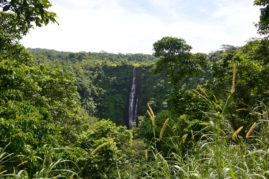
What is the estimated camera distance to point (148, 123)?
8.76 m

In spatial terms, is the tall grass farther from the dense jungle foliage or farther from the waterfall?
the waterfall

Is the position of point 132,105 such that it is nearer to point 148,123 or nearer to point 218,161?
point 148,123

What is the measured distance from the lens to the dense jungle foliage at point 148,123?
1.55m

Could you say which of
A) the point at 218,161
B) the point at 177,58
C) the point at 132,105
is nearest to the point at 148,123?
the point at 177,58

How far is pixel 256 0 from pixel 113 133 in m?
7.54

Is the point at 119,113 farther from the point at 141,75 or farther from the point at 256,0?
the point at 256,0

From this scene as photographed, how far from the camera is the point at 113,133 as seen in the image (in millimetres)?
5898

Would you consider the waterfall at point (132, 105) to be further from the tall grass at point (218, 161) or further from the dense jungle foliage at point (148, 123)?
the tall grass at point (218, 161)

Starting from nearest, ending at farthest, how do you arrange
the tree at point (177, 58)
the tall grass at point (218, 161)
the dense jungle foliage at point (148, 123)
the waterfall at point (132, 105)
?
the tall grass at point (218, 161), the dense jungle foliage at point (148, 123), the tree at point (177, 58), the waterfall at point (132, 105)

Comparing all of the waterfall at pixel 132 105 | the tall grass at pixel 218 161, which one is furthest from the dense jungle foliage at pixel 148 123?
the waterfall at pixel 132 105

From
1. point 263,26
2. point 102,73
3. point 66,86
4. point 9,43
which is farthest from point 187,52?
point 102,73

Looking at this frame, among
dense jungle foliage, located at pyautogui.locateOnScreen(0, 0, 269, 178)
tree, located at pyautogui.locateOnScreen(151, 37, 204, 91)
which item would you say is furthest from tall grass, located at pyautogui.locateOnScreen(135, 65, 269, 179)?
tree, located at pyautogui.locateOnScreen(151, 37, 204, 91)

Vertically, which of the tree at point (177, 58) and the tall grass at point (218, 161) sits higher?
the tree at point (177, 58)

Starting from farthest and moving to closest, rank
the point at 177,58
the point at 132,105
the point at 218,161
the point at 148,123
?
the point at 132,105 → the point at 177,58 → the point at 148,123 → the point at 218,161
